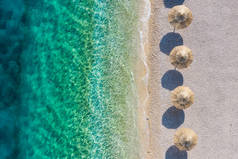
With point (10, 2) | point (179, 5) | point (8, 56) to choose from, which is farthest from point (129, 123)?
point (10, 2)

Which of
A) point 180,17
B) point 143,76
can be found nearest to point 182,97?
point 143,76

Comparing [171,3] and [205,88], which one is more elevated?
[171,3]

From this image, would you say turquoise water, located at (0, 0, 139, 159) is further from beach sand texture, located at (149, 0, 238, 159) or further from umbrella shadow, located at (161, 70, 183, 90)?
umbrella shadow, located at (161, 70, 183, 90)

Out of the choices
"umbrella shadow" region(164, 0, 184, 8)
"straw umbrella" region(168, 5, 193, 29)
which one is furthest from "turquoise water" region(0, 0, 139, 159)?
"straw umbrella" region(168, 5, 193, 29)

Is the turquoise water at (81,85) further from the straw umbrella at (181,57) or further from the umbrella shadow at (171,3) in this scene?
the straw umbrella at (181,57)

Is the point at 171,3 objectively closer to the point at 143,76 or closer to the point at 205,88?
the point at 143,76
